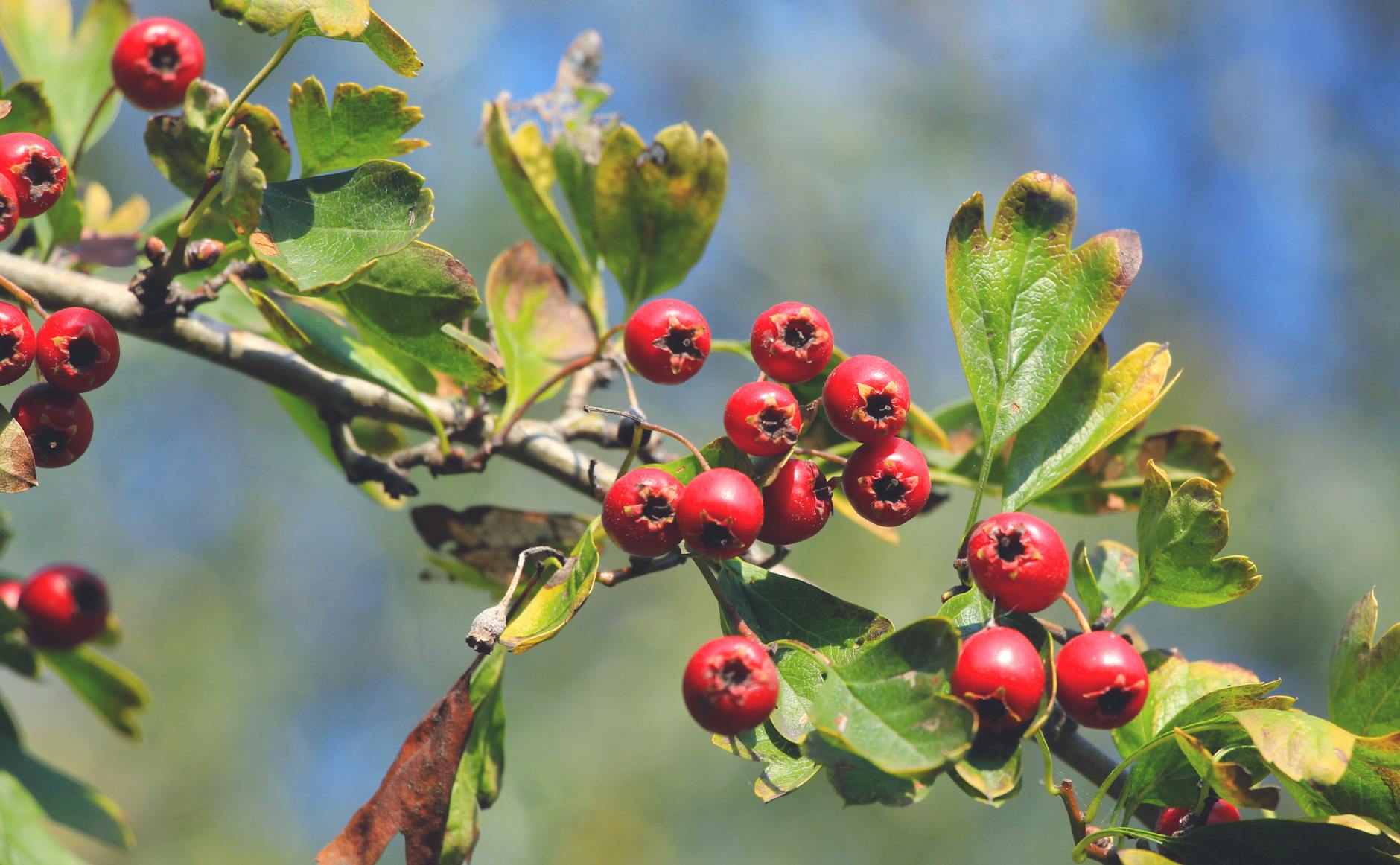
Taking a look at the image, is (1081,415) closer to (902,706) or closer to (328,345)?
(902,706)

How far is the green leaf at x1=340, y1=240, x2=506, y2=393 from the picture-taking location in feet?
3.46

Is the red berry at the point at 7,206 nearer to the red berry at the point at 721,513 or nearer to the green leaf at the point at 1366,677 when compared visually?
the red berry at the point at 721,513

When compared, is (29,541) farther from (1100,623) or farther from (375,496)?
(1100,623)

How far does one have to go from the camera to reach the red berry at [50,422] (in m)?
0.98

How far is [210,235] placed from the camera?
137 cm

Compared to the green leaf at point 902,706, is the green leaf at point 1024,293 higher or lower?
higher

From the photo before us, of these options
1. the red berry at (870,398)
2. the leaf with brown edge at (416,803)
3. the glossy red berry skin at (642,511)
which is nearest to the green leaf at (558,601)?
the glossy red berry skin at (642,511)

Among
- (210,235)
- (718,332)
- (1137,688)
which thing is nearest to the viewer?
(1137,688)

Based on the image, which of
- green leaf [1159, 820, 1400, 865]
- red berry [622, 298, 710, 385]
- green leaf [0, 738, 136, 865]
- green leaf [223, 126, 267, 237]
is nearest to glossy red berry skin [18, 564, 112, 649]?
green leaf [0, 738, 136, 865]

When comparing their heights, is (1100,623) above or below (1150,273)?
below

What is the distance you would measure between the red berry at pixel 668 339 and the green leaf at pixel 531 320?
0.34 meters

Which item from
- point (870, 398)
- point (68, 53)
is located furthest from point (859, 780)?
point (68, 53)

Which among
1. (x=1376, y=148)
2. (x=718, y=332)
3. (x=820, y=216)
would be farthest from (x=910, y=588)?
(x=1376, y=148)

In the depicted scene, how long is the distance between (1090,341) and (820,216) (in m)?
6.09
